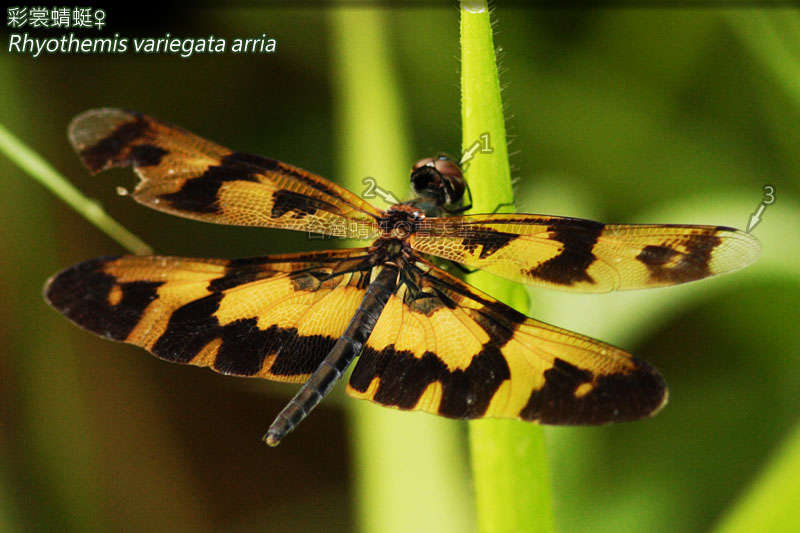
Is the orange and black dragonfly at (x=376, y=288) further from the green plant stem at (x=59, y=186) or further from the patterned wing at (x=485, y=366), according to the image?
the green plant stem at (x=59, y=186)

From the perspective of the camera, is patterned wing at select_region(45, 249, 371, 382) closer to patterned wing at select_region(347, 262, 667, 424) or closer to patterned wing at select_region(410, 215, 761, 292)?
patterned wing at select_region(347, 262, 667, 424)

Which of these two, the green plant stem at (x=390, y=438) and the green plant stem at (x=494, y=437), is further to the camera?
the green plant stem at (x=390, y=438)

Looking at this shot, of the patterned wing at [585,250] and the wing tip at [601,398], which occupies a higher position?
the patterned wing at [585,250]

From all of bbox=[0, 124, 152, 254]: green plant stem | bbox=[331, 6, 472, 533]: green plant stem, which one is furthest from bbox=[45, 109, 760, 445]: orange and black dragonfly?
bbox=[0, 124, 152, 254]: green plant stem

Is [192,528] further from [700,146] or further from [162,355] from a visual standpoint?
[700,146]

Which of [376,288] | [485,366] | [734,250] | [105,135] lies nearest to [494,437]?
[485,366]

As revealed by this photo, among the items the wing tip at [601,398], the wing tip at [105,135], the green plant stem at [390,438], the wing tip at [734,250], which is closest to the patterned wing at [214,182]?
the wing tip at [105,135]

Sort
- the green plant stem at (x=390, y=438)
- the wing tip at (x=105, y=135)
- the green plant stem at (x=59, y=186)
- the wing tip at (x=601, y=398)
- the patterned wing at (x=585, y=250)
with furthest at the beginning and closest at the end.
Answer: the green plant stem at (x=59, y=186) → the green plant stem at (x=390, y=438) → the wing tip at (x=105, y=135) → the patterned wing at (x=585, y=250) → the wing tip at (x=601, y=398)
